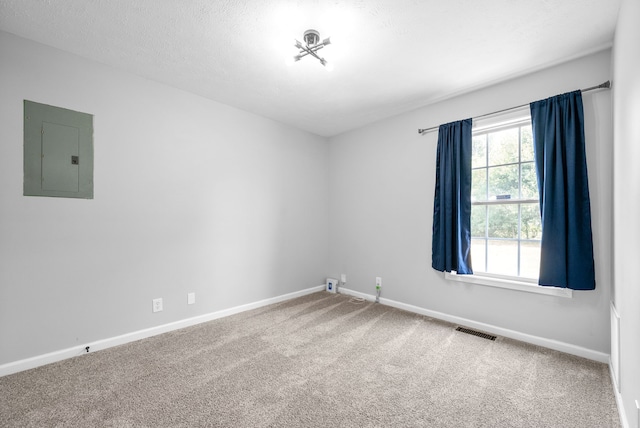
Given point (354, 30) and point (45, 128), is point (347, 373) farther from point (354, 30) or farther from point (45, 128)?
point (45, 128)

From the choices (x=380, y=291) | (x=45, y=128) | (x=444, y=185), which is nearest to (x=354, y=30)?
(x=444, y=185)

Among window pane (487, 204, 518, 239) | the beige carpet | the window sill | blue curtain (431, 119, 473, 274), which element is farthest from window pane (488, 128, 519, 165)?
the beige carpet

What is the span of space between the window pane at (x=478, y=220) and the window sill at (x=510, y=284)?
1.53 feet

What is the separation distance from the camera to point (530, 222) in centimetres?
275

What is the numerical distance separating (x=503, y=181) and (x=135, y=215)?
12.1ft

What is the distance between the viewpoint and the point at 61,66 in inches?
92.8

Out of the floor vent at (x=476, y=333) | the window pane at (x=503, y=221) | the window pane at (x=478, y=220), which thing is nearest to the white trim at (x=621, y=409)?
the floor vent at (x=476, y=333)

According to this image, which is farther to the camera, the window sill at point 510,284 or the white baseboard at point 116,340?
the window sill at point 510,284

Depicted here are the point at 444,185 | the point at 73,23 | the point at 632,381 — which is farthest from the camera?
the point at 444,185

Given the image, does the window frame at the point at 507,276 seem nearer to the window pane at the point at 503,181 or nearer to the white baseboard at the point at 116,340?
the window pane at the point at 503,181

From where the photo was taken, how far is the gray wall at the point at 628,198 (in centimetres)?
135

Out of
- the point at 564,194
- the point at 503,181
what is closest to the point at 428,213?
the point at 503,181

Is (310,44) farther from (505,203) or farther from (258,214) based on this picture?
(505,203)

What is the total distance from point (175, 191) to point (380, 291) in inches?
112
